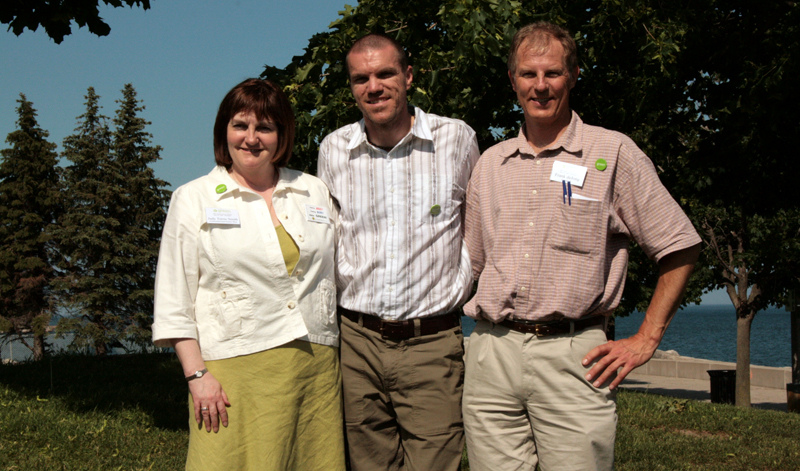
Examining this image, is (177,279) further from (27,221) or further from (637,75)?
(27,221)

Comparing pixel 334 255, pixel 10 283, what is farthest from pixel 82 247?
pixel 334 255

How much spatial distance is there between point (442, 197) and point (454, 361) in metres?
0.75

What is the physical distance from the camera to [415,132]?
10.5 feet

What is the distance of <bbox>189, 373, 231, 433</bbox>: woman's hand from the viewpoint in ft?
9.14

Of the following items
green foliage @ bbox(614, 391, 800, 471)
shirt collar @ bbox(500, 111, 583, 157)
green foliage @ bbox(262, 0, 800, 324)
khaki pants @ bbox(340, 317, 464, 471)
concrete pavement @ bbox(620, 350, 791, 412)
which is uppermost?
green foliage @ bbox(262, 0, 800, 324)

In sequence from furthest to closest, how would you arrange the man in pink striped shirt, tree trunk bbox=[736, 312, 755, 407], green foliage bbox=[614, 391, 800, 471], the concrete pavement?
the concrete pavement → tree trunk bbox=[736, 312, 755, 407] → green foliage bbox=[614, 391, 800, 471] → the man in pink striped shirt

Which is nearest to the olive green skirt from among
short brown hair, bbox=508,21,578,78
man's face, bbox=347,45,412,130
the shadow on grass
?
man's face, bbox=347,45,412,130

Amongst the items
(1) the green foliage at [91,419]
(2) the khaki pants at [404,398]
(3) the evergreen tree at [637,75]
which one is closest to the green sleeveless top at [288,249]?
(2) the khaki pants at [404,398]

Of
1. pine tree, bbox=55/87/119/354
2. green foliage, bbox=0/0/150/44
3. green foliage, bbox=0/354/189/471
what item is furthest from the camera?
pine tree, bbox=55/87/119/354

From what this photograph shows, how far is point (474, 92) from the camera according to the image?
674 cm

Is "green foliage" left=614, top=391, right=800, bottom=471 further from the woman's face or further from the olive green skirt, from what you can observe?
the woman's face

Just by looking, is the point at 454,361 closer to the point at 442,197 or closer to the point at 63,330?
the point at 442,197

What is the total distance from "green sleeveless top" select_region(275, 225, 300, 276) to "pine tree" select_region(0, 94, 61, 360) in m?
30.2

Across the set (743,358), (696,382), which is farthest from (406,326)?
(696,382)
